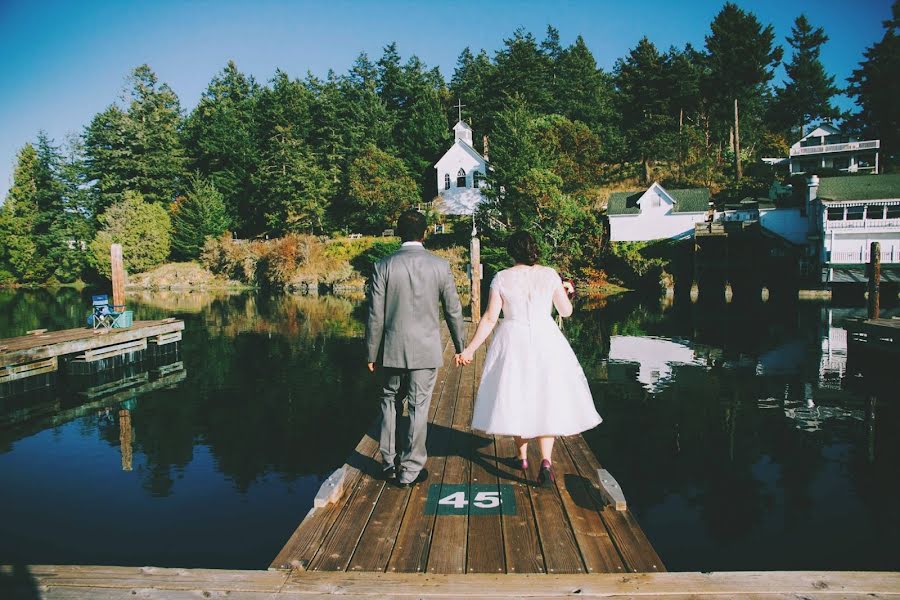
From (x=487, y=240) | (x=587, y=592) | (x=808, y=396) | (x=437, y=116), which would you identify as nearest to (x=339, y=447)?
(x=587, y=592)

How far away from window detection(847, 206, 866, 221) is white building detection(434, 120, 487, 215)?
29.8 meters

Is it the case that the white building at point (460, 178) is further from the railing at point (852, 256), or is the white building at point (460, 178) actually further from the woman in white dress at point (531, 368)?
the woman in white dress at point (531, 368)

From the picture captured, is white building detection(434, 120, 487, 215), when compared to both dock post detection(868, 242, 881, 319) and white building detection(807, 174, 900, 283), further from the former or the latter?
dock post detection(868, 242, 881, 319)

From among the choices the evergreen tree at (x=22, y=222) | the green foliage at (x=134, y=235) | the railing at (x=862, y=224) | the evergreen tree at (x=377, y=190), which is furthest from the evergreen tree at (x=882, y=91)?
the evergreen tree at (x=22, y=222)

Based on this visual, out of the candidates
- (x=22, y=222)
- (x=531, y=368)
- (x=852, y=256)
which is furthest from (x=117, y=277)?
(x=22, y=222)

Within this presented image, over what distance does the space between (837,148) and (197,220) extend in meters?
60.5

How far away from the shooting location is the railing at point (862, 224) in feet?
118

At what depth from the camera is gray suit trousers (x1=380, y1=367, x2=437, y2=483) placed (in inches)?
212

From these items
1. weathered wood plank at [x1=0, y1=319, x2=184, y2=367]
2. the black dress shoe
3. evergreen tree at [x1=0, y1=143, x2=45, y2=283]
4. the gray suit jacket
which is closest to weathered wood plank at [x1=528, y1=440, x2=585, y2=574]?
the black dress shoe

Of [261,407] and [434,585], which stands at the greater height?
[434,585]

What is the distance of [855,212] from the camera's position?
128ft

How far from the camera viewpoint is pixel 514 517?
4859 mm

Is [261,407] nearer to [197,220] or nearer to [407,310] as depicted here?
[407,310]

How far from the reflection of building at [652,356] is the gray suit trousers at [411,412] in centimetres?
960
